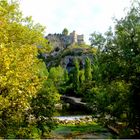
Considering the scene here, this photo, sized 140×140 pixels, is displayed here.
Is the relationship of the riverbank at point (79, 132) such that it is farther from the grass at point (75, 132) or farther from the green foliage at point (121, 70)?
the green foliage at point (121, 70)

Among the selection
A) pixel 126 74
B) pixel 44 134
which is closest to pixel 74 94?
pixel 44 134

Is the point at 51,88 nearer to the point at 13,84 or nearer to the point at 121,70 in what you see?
the point at 121,70

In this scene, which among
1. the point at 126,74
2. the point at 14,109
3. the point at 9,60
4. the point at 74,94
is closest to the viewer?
the point at 9,60

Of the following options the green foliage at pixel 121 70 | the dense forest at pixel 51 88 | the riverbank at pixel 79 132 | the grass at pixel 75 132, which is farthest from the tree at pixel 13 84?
the grass at pixel 75 132

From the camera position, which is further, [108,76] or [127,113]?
[108,76]

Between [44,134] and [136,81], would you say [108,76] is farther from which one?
[44,134]

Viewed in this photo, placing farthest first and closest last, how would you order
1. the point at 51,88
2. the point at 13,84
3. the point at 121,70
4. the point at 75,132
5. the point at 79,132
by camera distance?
the point at 79,132 < the point at 75,132 < the point at 51,88 < the point at 121,70 < the point at 13,84

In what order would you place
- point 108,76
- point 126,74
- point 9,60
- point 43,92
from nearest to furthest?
1. point 9,60
2. point 126,74
3. point 108,76
4. point 43,92

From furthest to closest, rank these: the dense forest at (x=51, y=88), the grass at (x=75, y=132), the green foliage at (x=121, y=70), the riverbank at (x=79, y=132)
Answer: the grass at (x=75, y=132) < the riverbank at (x=79, y=132) < the green foliage at (x=121, y=70) < the dense forest at (x=51, y=88)

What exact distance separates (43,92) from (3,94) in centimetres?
966

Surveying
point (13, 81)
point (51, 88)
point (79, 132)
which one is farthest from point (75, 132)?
point (13, 81)

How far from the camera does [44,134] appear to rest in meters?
31.8

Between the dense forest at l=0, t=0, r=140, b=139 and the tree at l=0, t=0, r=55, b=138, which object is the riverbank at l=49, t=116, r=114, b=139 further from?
the tree at l=0, t=0, r=55, b=138

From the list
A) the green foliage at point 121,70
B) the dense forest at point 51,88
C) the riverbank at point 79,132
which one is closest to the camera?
the dense forest at point 51,88
